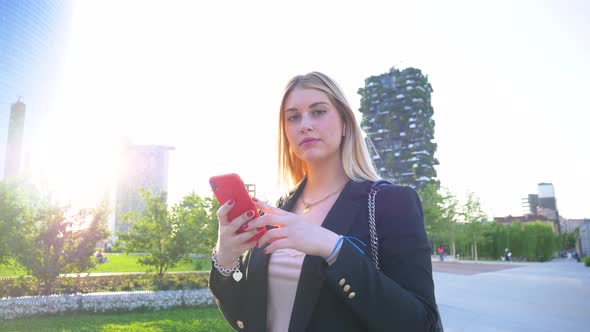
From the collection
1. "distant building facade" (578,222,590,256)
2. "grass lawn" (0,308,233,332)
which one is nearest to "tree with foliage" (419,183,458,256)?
"grass lawn" (0,308,233,332)

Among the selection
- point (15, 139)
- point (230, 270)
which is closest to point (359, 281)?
point (230, 270)

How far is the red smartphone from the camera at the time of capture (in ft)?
4.58

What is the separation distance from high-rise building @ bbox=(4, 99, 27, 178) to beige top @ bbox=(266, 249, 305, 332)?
57338 mm

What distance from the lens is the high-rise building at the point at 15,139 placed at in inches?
1906

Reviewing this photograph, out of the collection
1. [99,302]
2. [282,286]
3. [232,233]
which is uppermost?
[232,233]

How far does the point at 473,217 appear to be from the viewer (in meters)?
35.6

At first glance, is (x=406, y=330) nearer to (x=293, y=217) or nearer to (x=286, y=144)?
(x=293, y=217)

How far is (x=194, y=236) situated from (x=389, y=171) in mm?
53610

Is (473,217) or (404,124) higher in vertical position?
(404,124)

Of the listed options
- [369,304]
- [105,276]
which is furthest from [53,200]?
[369,304]

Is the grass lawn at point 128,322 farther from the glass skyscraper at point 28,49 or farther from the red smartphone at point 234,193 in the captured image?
the glass skyscraper at point 28,49

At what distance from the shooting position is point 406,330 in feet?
4.23

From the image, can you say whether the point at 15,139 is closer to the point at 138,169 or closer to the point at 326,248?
the point at 138,169

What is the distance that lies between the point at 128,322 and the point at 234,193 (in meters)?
10.5
